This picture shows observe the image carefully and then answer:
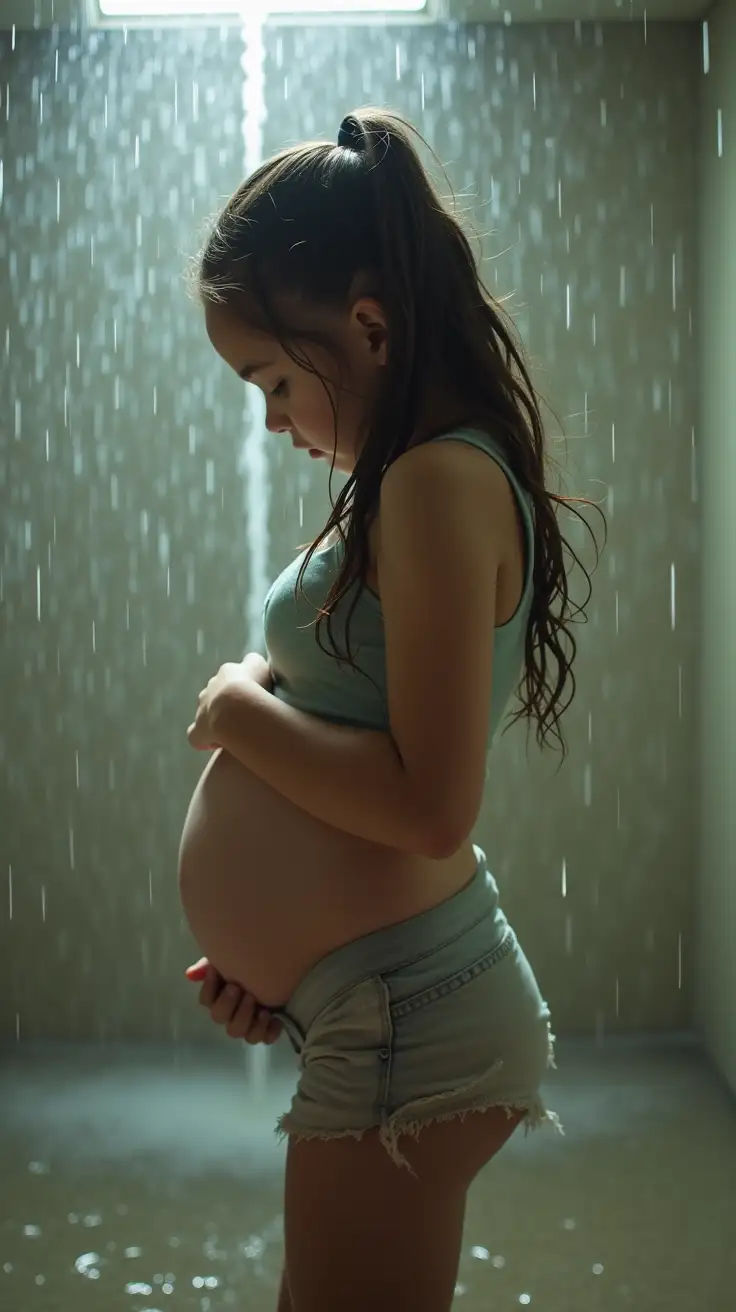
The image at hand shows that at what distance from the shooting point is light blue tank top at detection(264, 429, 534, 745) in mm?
771

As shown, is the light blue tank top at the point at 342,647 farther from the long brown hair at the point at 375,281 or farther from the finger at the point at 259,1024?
the finger at the point at 259,1024

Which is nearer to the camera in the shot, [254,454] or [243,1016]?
[243,1016]

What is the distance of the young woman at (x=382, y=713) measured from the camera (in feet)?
2.34

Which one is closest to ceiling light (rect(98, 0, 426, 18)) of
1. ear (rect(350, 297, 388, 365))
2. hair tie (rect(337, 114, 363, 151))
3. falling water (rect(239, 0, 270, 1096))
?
falling water (rect(239, 0, 270, 1096))

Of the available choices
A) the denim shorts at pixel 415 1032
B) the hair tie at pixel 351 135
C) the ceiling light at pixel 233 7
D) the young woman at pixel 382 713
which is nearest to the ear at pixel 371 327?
the young woman at pixel 382 713

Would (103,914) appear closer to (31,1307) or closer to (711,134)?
(31,1307)

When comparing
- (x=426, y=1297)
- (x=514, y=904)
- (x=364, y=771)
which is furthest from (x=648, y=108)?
(x=426, y=1297)

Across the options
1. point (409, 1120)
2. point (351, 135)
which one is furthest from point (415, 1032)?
point (351, 135)

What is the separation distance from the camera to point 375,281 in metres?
0.77

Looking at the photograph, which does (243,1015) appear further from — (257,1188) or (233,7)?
(233,7)

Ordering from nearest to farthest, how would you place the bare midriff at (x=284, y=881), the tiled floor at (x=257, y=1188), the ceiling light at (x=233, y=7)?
the bare midriff at (x=284, y=881) < the tiled floor at (x=257, y=1188) < the ceiling light at (x=233, y=7)

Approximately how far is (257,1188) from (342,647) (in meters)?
1.31

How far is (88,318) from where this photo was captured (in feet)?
7.55

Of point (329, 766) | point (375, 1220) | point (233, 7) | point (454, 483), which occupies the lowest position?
point (375, 1220)
